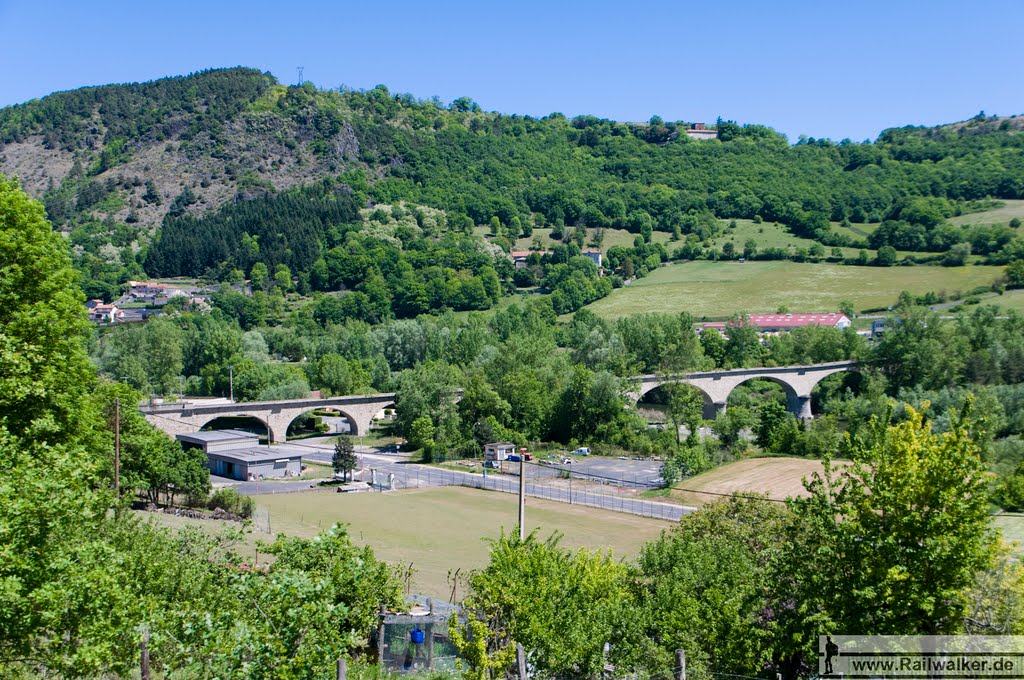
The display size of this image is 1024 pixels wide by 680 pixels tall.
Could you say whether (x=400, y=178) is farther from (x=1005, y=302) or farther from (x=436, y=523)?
(x=436, y=523)

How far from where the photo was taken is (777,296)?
110 m

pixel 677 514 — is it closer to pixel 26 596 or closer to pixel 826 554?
pixel 826 554

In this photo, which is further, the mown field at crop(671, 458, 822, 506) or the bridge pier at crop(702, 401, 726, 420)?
the bridge pier at crop(702, 401, 726, 420)

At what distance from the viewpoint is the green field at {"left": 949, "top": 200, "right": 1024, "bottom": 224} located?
131375 millimetres

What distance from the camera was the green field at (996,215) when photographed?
131 meters

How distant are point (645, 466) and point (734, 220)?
106m

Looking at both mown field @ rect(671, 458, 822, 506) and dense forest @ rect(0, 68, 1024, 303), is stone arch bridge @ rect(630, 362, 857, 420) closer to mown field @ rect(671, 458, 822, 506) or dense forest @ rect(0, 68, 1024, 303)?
mown field @ rect(671, 458, 822, 506)

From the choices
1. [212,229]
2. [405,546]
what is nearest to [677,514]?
[405,546]

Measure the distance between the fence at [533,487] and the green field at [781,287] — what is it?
56.6 m

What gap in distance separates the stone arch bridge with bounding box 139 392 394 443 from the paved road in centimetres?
385

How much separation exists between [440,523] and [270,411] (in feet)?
94.1

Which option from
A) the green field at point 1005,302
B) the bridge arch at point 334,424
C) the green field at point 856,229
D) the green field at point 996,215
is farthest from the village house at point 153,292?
the green field at point 996,215

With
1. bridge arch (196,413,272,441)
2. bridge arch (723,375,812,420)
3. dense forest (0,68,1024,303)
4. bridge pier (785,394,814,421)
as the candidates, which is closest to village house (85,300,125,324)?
dense forest (0,68,1024,303)

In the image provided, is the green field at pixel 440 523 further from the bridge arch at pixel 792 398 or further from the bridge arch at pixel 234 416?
the bridge arch at pixel 792 398
